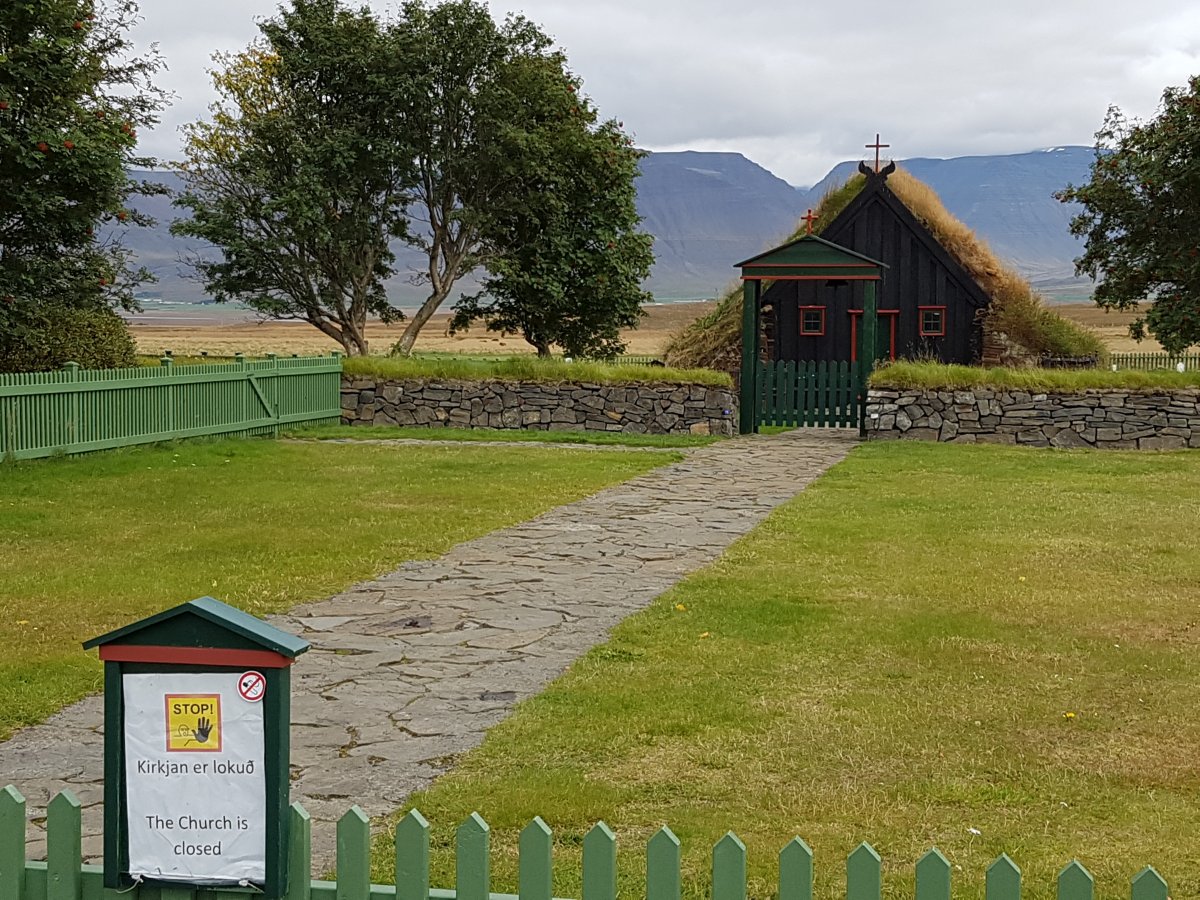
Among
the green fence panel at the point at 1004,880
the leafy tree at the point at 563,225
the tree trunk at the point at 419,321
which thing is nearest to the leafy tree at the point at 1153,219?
the leafy tree at the point at 563,225

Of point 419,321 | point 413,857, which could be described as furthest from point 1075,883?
point 419,321

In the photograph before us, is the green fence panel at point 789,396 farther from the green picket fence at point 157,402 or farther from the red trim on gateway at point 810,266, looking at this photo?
the green picket fence at point 157,402

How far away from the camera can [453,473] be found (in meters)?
18.5

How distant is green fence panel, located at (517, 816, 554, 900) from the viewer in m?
3.35

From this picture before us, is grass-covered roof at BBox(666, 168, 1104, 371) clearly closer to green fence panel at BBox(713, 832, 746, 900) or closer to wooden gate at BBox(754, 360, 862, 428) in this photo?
wooden gate at BBox(754, 360, 862, 428)

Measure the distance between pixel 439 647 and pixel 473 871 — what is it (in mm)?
5331

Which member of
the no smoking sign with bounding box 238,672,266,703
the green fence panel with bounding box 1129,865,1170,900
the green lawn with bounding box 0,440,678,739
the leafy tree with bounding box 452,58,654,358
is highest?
the leafy tree with bounding box 452,58,654,358

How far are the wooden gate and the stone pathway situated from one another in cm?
936

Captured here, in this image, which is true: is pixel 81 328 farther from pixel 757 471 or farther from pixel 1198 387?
pixel 1198 387

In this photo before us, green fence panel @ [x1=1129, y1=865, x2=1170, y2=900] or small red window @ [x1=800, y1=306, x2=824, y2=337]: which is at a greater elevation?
small red window @ [x1=800, y1=306, x2=824, y2=337]

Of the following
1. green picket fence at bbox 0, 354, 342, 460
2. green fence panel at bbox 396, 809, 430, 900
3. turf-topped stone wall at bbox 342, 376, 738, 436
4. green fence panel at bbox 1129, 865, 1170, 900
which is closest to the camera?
green fence panel at bbox 1129, 865, 1170, 900

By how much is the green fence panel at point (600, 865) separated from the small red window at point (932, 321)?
31.4 m

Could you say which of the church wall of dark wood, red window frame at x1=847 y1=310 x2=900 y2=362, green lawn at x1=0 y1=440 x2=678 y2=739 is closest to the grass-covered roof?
the church wall of dark wood

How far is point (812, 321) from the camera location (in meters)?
33.9
